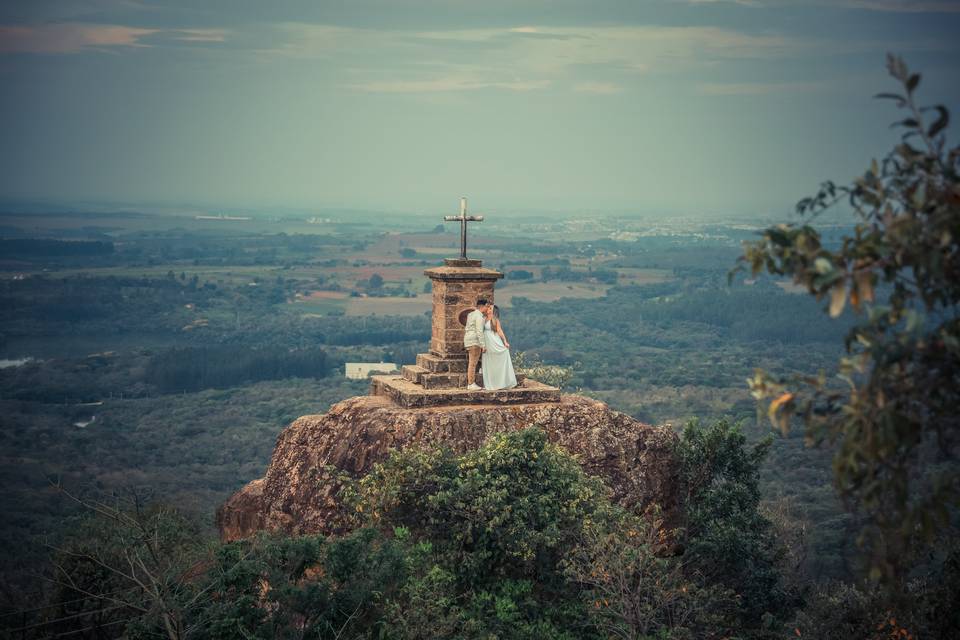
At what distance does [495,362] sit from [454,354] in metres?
0.94

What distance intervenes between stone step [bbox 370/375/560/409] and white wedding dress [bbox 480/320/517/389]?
0.22m

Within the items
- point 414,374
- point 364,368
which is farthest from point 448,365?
point 364,368

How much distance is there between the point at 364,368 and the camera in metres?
97.3

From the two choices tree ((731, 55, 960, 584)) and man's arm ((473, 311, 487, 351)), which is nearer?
tree ((731, 55, 960, 584))

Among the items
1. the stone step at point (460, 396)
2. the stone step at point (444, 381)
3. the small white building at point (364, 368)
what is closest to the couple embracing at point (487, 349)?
the stone step at point (460, 396)

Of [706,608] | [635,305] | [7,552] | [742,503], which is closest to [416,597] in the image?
[706,608]

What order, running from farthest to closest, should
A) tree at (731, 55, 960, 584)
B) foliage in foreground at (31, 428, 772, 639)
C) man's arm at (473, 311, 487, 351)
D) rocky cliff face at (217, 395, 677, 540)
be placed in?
man's arm at (473, 311, 487, 351), rocky cliff face at (217, 395, 677, 540), foliage in foreground at (31, 428, 772, 639), tree at (731, 55, 960, 584)

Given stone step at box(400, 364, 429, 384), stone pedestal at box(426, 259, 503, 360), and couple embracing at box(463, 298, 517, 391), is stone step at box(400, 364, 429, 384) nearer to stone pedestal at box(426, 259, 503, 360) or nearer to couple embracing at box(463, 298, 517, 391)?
stone pedestal at box(426, 259, 503, 360)

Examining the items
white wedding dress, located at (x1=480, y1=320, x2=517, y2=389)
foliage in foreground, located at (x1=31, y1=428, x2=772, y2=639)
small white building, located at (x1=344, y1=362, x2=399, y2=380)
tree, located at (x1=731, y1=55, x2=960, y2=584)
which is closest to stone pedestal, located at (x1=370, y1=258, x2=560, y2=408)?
white wedding dress, located at (x1=480, y1=320, x2=517, y2=389)

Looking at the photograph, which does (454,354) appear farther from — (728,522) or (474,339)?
(728,522)

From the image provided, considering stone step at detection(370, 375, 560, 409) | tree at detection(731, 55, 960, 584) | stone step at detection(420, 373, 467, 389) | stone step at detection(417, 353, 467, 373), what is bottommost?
stone step at detection(370, 375, 560, 409)

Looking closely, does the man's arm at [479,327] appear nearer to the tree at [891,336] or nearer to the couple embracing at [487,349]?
the couple embracing at [487,349]

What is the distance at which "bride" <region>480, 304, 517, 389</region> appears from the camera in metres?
19.8

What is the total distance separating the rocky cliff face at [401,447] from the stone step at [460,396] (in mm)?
188
